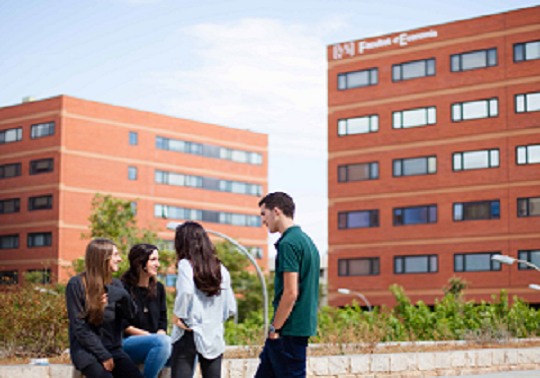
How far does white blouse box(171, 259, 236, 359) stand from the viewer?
220 inches

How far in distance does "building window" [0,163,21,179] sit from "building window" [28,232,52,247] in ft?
16.9

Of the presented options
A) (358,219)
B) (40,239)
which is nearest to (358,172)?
(358,219)

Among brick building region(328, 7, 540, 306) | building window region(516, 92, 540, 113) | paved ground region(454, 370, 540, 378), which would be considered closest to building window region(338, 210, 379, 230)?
brick building region(328, 7, 540, 306)

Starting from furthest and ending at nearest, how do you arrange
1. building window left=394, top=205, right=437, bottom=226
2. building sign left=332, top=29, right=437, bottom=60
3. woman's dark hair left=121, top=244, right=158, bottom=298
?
building sign left=332, top=29, right=437, bottom=60, building window left=394, top=205, right=437, bottom=226, woman's dark hair left=121, top=244, right=158, bottom=298

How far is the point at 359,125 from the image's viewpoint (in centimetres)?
4819

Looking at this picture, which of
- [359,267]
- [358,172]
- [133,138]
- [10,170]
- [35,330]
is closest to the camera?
[35,330]

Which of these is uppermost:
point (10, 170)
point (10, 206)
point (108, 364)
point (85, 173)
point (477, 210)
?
point (10, 170)

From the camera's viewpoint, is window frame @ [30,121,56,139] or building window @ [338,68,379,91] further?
window frame @ [30,121,56,139]

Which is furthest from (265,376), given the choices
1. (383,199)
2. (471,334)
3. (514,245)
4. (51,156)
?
(51,156)

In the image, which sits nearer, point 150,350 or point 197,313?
point 197,313

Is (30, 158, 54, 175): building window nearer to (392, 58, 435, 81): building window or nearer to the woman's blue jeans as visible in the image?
(392, 58, 435, 81): building window

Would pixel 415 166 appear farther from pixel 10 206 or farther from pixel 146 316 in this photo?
pixel 146 316

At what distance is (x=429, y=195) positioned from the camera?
4500 centimetres

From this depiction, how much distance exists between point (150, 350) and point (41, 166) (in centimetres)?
5329
